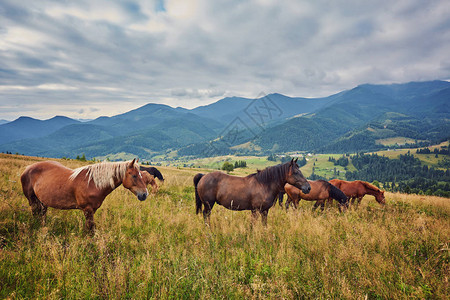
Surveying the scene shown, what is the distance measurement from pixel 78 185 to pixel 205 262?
3952mm

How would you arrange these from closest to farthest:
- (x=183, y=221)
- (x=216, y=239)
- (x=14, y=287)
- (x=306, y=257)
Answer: (x=14, y=287), (x=306, y=257), (x=216, y=239), (x=183, y=221)

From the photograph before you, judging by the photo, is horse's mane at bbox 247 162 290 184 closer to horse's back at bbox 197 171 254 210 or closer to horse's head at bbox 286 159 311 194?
horse's head at bbox 286 159 311 194

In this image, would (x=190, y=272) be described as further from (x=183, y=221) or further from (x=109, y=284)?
(x=183, y=221)

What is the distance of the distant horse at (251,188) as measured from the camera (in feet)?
22.8

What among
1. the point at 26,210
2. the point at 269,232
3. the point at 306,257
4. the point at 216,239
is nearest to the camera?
the point at 306,257

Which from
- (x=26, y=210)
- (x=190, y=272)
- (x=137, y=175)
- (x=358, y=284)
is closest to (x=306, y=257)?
(x=358, y=284)

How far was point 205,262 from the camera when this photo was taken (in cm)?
442

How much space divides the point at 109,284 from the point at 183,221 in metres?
3.46

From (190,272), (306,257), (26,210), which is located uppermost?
(26,210)

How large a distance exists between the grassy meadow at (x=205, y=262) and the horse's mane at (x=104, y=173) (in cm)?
121

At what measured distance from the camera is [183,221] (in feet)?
22.4

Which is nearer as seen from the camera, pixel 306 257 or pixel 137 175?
pixel 306 257

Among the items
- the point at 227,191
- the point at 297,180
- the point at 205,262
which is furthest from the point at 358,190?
the point at 205,262

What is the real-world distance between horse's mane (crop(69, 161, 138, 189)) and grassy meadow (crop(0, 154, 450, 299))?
47.8 inches
